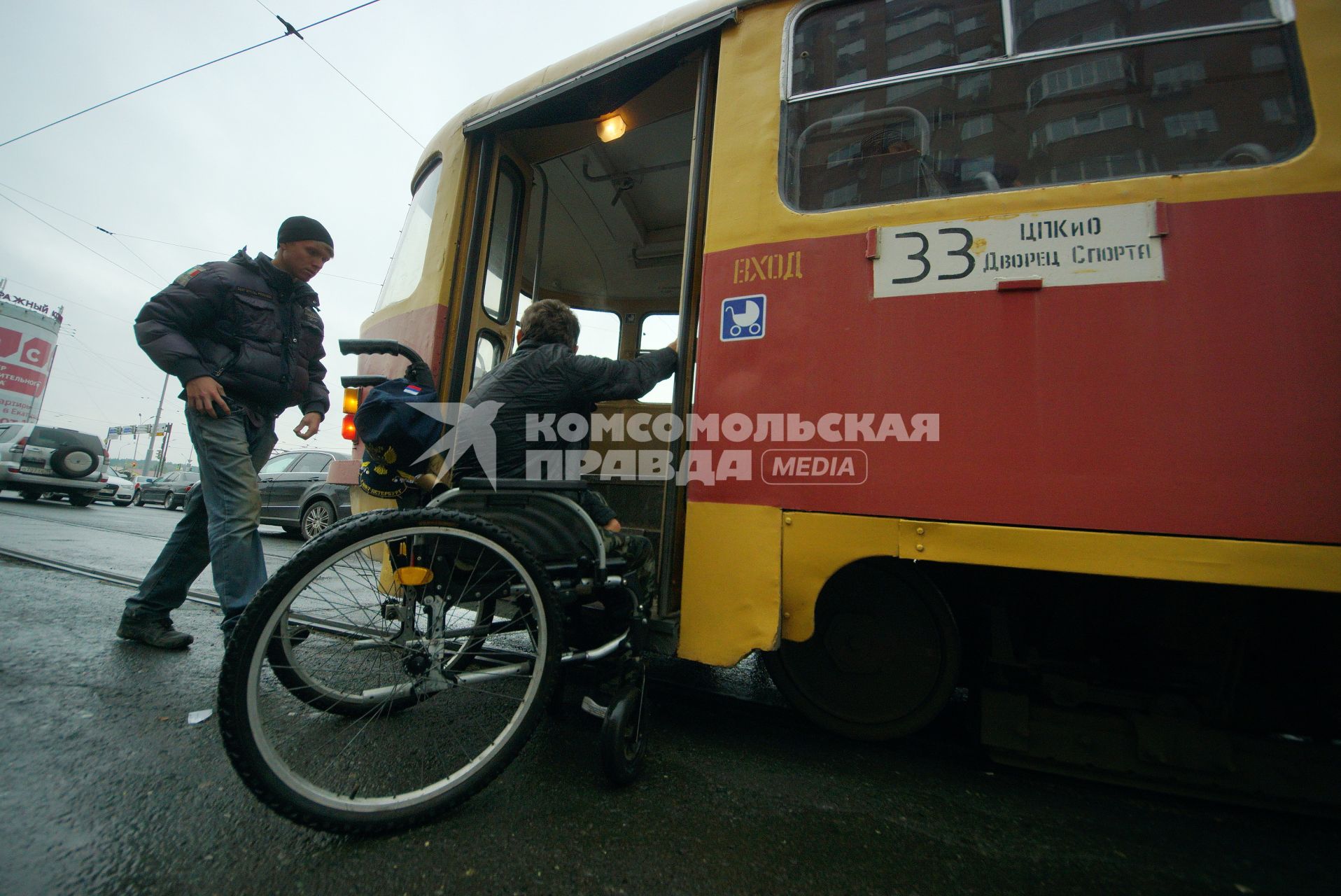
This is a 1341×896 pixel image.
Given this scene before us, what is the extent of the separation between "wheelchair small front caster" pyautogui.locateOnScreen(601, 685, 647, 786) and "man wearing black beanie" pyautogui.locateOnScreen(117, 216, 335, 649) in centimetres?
167

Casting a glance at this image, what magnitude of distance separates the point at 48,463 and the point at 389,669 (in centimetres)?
1599

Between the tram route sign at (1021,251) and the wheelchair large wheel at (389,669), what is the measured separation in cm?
143

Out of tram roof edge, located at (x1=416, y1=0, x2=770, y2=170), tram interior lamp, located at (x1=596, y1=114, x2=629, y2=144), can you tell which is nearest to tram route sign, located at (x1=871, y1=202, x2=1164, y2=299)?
tram roof edge, located at (x1=416, y1=0, x2=770, y2=170)

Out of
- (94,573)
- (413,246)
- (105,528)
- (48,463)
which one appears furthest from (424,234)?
(48,463)

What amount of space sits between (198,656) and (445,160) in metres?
2.56

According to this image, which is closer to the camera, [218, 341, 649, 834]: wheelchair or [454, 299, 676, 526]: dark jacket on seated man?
[218, 341, 649, 834]: wheelchair

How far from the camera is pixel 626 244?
15.0 ft

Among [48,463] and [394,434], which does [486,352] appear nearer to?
[394,434]

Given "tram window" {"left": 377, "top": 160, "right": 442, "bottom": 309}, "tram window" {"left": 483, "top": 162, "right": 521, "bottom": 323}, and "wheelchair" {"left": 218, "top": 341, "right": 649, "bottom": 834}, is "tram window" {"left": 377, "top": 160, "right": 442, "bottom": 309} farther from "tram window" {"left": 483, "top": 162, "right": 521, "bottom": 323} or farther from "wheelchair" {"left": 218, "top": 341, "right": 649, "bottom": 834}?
"wheelchair" {"left": 218, "top": 341, "right": 649, "bottom": 834}

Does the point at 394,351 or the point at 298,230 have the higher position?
the point at 298,230

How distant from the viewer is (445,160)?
→ 9.31 feet

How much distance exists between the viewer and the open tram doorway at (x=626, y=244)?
215 centimetres

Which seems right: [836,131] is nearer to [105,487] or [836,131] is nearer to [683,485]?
[683,485]

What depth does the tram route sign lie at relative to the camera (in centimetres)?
155
